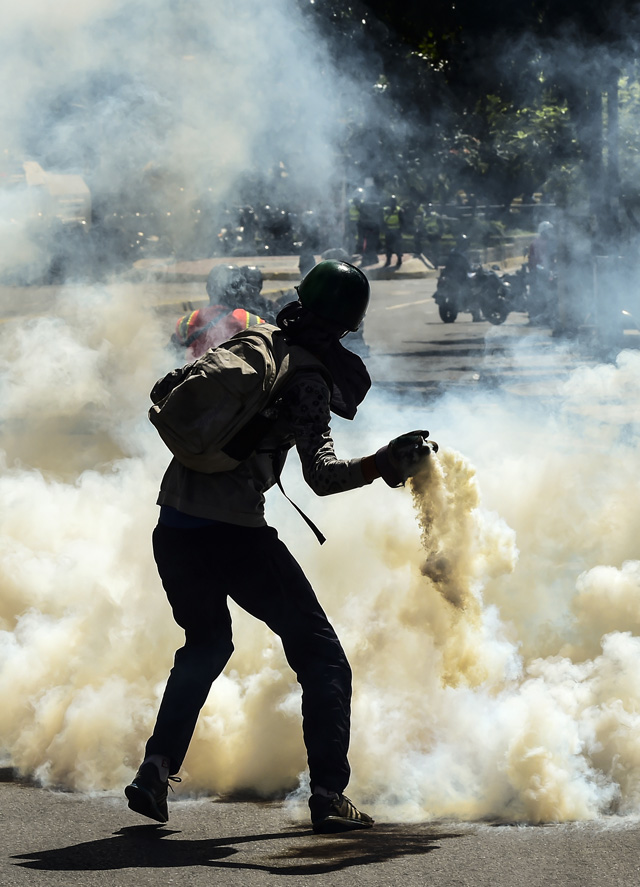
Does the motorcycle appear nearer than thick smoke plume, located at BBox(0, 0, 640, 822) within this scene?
No

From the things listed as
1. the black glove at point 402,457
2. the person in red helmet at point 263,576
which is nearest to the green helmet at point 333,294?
the person in red helmet at point 263,576

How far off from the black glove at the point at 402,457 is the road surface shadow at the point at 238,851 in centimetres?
79

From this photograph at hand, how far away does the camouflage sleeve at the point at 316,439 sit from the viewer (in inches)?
109

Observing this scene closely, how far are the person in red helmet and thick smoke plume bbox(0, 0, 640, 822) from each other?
31cm

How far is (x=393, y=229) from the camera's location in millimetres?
24500

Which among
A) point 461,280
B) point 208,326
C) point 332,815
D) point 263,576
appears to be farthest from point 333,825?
point 461,280

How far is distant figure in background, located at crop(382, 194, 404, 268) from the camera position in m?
23.2

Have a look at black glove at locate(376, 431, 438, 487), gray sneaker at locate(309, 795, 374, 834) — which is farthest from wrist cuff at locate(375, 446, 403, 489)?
gray sneaker at locate(309, 795, 374, 834)

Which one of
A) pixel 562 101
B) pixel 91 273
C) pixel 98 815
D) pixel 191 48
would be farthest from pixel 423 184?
pixel 98 815

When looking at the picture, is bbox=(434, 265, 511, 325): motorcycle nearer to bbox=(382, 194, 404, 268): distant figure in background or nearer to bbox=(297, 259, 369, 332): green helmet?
bbox=(382, 194, 404, 268): distant figure in background

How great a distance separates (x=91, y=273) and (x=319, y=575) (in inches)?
213

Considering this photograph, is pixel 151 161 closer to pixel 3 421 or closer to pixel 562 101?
pixel 3 421

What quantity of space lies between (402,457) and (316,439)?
20 centimetres

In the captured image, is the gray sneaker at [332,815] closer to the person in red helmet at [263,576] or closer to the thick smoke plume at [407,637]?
the person in red helmet at [263,576]
